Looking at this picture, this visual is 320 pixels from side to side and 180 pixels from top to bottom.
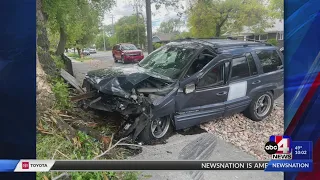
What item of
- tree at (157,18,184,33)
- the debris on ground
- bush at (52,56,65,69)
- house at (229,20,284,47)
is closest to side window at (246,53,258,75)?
house at (229,20,284,47)

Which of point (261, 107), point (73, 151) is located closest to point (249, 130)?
point (261, 107)

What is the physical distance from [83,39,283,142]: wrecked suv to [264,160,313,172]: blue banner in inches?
11.1

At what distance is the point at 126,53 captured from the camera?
164 cm

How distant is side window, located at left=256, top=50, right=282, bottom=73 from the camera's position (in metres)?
1.49

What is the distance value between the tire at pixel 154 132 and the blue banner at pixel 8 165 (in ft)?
2.44

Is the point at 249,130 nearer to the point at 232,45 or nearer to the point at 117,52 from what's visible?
the point at 232,45

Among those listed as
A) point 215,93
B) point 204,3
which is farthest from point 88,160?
point 204,3

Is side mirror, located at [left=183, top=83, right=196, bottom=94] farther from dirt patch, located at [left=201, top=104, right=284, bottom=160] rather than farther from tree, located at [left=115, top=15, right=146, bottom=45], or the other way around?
tree, located at [left=115, top=15, right=146, bottom=45]

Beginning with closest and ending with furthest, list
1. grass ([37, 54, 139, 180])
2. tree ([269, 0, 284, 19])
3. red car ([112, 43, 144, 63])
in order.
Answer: tree ([269, 0, 284, 19]) < grass ([37, 54, 139, 180]) < red car ([112, 43, 144, 63])

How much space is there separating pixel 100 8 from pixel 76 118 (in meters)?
0.70

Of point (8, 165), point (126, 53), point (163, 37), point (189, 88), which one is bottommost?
point (8, 165)

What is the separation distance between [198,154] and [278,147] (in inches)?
18.0

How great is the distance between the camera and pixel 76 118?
5.23 ft

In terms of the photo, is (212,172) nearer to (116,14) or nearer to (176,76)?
(176,76)
